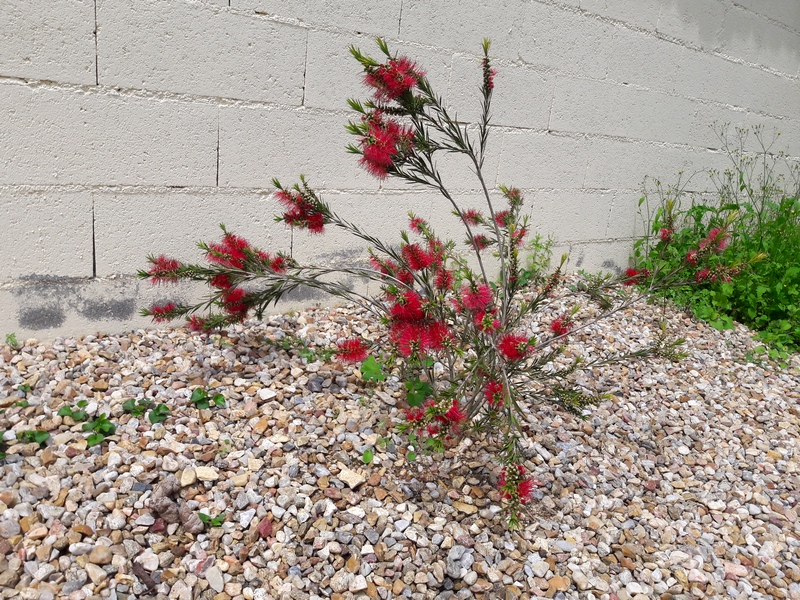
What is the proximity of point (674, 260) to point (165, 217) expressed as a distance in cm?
296

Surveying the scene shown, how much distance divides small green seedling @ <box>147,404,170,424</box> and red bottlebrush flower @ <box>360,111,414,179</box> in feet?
3.33

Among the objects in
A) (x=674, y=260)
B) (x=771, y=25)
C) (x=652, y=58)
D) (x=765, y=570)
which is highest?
(x=771, y=25)

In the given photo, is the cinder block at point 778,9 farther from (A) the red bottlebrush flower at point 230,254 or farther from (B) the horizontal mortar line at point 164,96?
(A) the red bottlebrush flower at point 230,254

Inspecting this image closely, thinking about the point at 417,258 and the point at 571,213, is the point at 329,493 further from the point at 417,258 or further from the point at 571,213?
the point at 571,213

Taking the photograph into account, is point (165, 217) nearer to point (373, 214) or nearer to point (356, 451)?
point (373, 214)

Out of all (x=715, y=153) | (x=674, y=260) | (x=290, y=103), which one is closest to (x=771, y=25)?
(x=715, y=153)

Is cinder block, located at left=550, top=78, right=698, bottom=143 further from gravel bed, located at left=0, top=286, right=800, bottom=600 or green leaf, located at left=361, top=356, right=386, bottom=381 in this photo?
green leaf, located at left=361, top=356, right=386, bottom=381

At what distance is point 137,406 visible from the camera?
1.93 meters

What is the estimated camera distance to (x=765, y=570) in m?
1.77

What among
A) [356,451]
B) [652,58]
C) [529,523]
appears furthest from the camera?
[652,58]

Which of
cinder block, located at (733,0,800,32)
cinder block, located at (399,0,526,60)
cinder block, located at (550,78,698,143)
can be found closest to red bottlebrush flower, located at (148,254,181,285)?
cinder block, located at (399,0,526,60)

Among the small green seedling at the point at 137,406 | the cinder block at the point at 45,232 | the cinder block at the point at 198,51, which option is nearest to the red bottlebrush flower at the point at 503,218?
the cinder block at the point at 198,51

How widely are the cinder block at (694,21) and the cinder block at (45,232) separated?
3.43 m

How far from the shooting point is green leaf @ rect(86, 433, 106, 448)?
1756 mm
